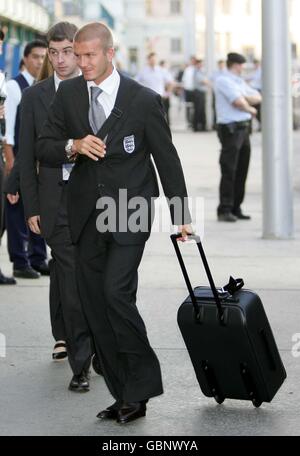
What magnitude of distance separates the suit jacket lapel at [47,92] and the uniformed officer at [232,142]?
6.94 m

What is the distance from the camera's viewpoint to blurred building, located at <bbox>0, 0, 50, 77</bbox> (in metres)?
24.6

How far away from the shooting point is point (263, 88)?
13031 mm

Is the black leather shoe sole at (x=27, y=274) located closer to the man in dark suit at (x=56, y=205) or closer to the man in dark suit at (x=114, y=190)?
the man in dark suit at (x=56, y=205)

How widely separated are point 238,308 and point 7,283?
4398 mm

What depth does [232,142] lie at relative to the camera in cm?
1437

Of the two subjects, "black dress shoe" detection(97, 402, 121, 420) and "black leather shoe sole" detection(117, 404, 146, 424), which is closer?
"black leather shoe sole" detection(117, 404, 146, 424)

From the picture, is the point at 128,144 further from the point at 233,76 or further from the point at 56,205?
the point at 233,76

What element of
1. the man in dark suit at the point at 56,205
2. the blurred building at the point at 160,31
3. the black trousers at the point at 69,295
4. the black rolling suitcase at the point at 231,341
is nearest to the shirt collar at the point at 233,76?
the man in dark suit at the point at 56,205

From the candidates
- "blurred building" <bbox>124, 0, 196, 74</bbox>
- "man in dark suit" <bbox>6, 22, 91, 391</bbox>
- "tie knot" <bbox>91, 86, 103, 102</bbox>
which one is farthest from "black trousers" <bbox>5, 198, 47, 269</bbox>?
"blurred building" <bbox>124, 0, 196, 74</bbox>

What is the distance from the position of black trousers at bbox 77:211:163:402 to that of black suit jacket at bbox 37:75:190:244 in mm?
92

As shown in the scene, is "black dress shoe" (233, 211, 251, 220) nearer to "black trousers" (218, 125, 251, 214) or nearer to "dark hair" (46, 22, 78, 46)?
"black trousers" (218, 125, 251, 214)

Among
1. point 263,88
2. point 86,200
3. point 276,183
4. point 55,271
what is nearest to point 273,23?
point 263,88

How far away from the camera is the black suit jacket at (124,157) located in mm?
6133

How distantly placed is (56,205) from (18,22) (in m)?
28.7
